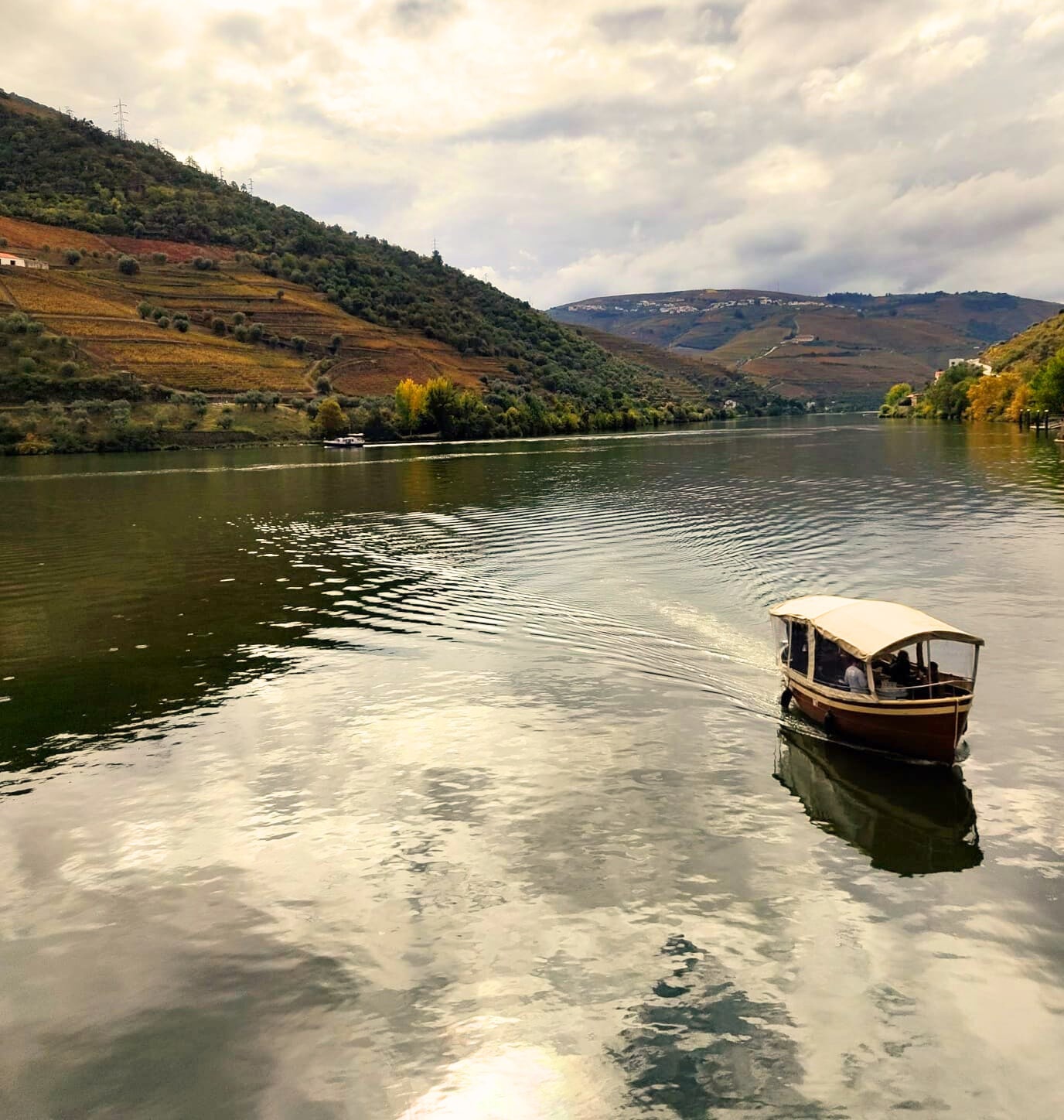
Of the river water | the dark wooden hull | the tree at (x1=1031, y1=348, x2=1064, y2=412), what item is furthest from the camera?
the tree at (x1=1031, y1=348, x2=1064, y2=412)

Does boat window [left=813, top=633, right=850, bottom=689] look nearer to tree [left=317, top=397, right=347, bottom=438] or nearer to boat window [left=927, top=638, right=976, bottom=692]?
boat window [left=927, top=638, right=976, bottom=692]

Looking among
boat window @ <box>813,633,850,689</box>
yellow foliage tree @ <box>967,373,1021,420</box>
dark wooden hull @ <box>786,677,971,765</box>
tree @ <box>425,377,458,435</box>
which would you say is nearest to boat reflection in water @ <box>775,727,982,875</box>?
dark wooden hull @ <box>786,677,971,765</box>

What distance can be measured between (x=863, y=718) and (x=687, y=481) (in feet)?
231

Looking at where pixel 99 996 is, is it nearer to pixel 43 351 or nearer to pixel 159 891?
pixel 159 891

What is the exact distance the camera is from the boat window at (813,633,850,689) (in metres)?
24.1

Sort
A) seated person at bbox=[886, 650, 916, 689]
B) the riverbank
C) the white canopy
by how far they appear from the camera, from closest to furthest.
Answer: the white canopy < seated person at bbox=[886, 650, 916, 689] < the riverbank

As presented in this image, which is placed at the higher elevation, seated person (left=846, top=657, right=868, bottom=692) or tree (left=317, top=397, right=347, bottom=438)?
tree (left=317, top=397, right=347, bottom=438)

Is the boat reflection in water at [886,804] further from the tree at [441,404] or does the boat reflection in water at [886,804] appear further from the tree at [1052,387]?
the tree at [441,404]

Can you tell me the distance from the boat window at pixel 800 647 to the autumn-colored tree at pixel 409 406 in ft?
550

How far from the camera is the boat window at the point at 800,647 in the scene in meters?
25.4

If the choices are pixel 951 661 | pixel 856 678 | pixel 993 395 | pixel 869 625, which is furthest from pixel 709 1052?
pixel 993 395

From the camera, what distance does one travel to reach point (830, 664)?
80.7 ft

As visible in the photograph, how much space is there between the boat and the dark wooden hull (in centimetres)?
2

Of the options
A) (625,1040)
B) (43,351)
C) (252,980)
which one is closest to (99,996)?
(252,980)
